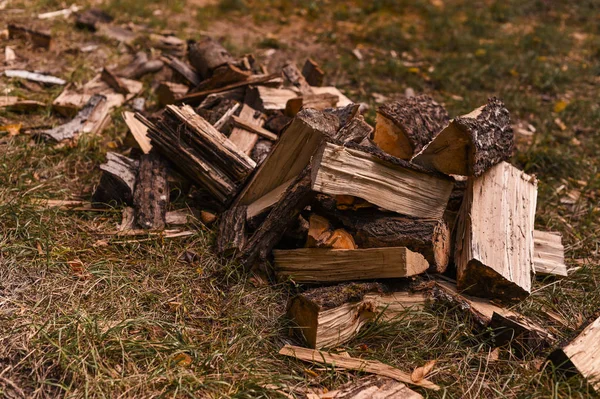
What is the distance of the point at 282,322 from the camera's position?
10.1 feet

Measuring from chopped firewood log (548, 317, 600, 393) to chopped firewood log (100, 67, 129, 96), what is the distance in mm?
4391

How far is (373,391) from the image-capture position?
8.79 feet

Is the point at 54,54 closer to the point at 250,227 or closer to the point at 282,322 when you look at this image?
the point at 250,227

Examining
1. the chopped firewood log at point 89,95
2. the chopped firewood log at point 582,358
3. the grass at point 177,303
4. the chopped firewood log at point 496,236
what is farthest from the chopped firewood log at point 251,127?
the chopped firewood log at point 582,358

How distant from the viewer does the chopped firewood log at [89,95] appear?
491 centimetres

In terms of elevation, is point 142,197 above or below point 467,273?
below

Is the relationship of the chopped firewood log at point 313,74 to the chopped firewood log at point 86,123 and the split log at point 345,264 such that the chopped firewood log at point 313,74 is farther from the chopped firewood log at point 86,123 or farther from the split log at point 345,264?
the split log at point 345,264

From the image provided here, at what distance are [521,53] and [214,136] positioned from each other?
17.7 ft

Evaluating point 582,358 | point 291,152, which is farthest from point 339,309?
point 582,358

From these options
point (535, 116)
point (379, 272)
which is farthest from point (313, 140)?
point (535, 116)

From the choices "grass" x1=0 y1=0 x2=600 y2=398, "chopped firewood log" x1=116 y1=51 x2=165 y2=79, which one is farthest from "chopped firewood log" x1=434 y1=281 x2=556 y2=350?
"chopped firewood log" x1=116 y1=51 x2=165 y2=79

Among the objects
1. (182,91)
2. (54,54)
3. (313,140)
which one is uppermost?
(313,140)

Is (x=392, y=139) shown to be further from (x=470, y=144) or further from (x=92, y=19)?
(x=92, y=19)

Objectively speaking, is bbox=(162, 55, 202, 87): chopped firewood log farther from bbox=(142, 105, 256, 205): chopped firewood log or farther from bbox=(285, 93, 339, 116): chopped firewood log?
bbox=(142, 105, 256, 205): chopped firewood log
